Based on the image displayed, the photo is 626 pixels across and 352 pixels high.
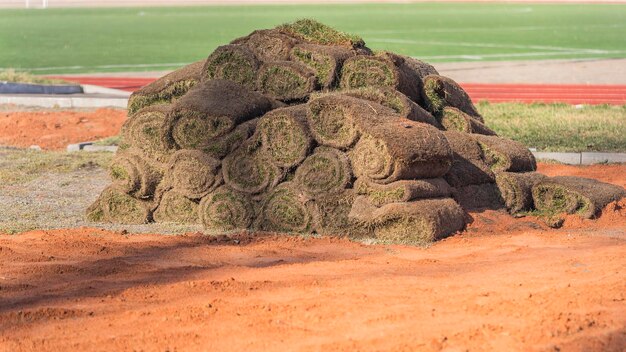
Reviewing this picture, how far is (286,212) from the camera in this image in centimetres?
1102

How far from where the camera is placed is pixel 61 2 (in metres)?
126

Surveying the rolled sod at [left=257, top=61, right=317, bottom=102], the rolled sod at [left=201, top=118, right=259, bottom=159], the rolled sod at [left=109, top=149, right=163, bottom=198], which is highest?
the rolled sod at [left=257, top=61, right=317, bottom=102]

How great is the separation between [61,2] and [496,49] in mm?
89091

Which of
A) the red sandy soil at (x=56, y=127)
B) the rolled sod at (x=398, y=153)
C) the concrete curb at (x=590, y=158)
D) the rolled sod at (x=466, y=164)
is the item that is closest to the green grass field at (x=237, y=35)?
the red sandy soil at (x=56, y=127)

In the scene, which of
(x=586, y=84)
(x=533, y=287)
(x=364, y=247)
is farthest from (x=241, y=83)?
(x=586, y=84)

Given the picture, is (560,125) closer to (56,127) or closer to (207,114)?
(56,127)

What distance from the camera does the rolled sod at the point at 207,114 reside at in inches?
451

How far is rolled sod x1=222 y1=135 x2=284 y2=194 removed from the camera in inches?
440

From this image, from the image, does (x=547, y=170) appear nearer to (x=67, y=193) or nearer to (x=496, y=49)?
(x=67, y=193)

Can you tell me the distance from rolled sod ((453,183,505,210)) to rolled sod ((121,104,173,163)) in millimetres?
3069

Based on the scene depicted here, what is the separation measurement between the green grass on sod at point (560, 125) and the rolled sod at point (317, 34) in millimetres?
5446

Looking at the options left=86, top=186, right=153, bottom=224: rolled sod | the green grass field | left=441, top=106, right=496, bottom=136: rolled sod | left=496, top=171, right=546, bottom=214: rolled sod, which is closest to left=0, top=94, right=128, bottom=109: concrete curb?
the green grass field

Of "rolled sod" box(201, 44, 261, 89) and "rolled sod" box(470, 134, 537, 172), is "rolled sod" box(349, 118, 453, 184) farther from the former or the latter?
"rolled sod" box(201, 44, 261, 89)

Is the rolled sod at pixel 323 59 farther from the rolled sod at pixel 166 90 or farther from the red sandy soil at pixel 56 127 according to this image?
the red sandy soil at pixel 56 127
